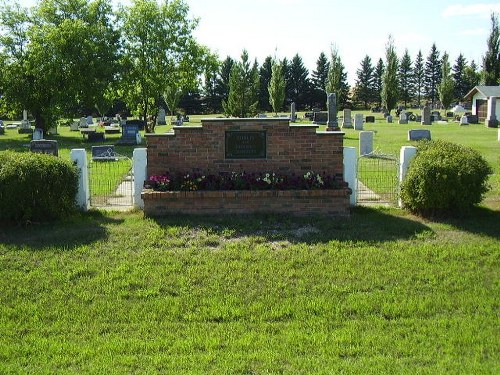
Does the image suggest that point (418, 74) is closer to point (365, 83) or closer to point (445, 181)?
point (365, 83)

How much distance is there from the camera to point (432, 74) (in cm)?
8869

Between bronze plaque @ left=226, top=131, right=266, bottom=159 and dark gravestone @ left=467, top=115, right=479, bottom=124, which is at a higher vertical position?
dark gravestone @ left=467, top=115, right=479, bottom=124

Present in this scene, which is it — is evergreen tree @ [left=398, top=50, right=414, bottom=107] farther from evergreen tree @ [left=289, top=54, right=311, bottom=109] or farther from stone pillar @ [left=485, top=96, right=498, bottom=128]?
stone pillar @ [left=485, top=96, right=498, bottom=128]

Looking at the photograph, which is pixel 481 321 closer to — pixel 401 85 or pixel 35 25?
pixel 35 25

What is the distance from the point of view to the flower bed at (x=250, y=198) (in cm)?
920

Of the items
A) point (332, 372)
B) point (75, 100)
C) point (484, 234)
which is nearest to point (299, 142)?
point (484, 234)

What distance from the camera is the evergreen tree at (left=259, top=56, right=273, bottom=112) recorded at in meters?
75.8

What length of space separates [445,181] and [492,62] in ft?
173

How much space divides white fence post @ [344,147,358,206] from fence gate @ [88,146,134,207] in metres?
4.16

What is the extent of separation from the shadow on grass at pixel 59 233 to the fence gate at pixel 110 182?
173cm

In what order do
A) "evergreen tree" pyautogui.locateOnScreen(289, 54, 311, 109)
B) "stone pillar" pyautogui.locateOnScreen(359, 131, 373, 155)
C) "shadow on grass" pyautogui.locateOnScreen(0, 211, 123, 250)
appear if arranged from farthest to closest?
"evergreen tree" pyautogui.locateOnScreen(289, 54, 311, 109) < "stone pillar" pyautogui.locateOnScreen(359, 131, 373, 155) < "shadow on grass" pyautogui.locateOnScreen(0, 211, 123, 250)

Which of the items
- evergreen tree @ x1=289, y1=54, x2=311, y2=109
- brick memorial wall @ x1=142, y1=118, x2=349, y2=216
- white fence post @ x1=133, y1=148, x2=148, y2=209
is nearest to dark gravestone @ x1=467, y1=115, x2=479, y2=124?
brick memorial wall @ x1=142, y1=118, x2=349, y2=216

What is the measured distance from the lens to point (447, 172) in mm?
8859

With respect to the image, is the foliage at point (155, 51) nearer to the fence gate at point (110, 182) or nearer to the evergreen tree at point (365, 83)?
the fence gate at point (110, 182)
